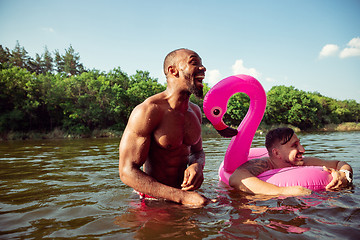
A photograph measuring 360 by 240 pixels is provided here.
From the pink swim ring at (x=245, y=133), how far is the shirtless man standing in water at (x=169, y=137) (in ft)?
2.62

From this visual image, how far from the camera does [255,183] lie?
320 centimetres

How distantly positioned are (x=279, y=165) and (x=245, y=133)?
0.65m

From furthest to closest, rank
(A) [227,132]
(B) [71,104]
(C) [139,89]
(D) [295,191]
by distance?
(C) [139,89] → (B) [71,104] → (A) [227,132] → (D) [295,191]

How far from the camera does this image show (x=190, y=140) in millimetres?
2672

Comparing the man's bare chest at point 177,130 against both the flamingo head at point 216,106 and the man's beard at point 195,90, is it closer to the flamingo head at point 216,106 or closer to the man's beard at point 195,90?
the man's beard at point 195,90

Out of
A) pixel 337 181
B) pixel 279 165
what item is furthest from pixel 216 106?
pixel 337 181

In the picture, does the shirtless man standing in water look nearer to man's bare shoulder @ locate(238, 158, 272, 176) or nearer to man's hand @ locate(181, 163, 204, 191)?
man's hand @ locate(181, 163, 204, 191)

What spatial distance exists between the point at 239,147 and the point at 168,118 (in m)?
1.71

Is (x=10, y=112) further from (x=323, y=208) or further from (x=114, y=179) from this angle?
(x=323, y=208)

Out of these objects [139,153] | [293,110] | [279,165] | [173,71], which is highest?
[293,110]

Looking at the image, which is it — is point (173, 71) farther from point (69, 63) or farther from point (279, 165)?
point (69, 63)

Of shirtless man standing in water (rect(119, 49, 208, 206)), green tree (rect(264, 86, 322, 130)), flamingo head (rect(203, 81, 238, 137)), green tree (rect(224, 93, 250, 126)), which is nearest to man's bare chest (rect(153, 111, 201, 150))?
shirtless man standing in water (rect(119, 49, 208, 206))

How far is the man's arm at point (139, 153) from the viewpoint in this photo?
7.47 feet

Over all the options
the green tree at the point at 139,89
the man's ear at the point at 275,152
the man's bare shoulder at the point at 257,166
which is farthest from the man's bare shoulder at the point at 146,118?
the green tree at the point at 139,89
